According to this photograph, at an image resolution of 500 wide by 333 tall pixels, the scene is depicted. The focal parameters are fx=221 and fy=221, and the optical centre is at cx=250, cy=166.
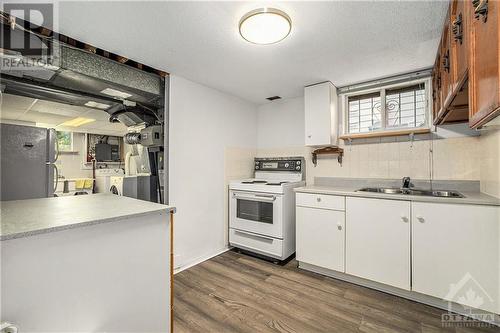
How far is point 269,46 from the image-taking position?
186 cm

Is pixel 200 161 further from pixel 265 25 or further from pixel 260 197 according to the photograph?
pixel 265 25

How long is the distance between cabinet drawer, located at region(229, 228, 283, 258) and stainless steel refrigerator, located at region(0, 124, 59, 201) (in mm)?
2237

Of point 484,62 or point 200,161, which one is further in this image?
point 200,161

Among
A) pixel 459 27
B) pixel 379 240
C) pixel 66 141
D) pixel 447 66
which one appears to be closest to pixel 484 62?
pixel 459 27

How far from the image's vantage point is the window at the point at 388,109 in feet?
7.84

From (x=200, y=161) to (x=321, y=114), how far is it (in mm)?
1576

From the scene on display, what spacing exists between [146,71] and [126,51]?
1.21ft

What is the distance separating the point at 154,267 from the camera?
1297 millimetres

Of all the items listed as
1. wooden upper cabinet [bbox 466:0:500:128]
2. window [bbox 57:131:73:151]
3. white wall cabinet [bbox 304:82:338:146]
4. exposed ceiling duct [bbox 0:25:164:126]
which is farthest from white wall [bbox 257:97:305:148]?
window [bbox 57:131:73:151]

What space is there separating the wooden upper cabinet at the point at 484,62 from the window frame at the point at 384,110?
1.49m

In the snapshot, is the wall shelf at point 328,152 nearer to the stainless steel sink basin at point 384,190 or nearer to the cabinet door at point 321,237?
the stainless steel sink basin at point 384,190

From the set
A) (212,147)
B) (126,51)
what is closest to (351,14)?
(126,51)

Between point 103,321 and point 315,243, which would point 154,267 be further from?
point 315,243

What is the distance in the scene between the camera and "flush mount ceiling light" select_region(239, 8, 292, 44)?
1409 mm
